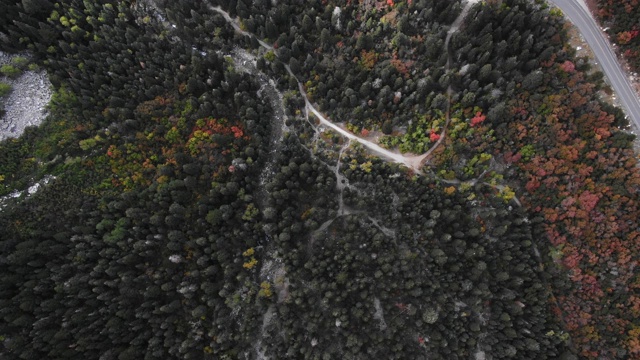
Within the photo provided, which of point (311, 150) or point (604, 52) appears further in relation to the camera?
point (311, 150)

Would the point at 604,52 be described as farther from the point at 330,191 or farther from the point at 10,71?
the point at 10,71

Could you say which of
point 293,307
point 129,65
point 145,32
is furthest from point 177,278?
point 145,32

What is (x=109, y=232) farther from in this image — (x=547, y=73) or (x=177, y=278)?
(x=547, y=73)

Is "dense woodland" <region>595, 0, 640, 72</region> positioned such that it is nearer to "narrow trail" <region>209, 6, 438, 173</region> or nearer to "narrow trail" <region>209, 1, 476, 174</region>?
"narrow trail" <region>209, 1, 476, 174</region>

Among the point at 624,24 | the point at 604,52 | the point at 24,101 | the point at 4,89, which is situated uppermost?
the point at 624,24

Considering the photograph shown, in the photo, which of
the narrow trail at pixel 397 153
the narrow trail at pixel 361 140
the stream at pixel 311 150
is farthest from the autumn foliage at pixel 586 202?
the narrow trail at pixel 361 140

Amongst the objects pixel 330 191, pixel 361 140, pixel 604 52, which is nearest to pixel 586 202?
pixel 604 52

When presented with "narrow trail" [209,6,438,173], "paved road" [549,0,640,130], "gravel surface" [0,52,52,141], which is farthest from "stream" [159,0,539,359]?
"gravel surface" [0,52,52,141]

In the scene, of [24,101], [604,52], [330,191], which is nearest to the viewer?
[604,52]
